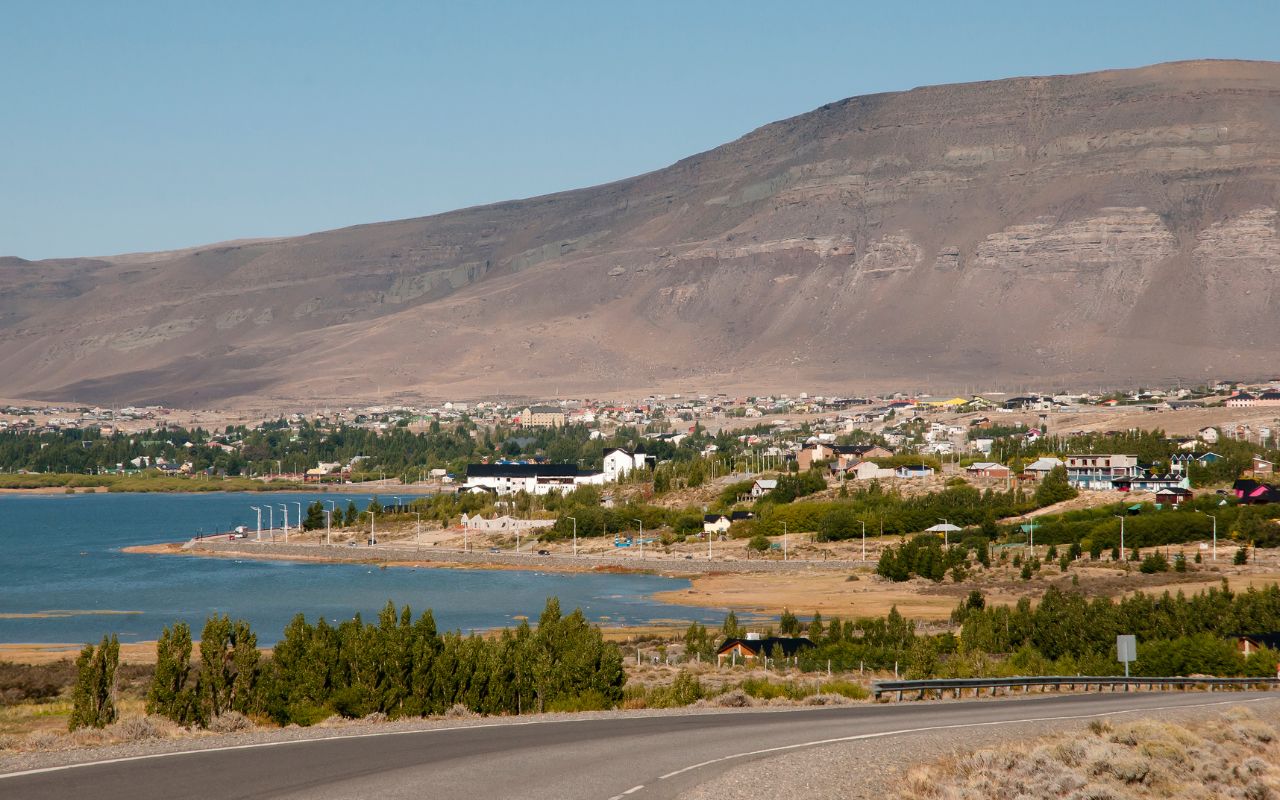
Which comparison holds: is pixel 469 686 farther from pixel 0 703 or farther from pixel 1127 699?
pixel 0 703

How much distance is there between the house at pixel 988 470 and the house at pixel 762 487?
1299 cm

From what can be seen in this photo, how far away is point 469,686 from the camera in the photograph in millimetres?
28969

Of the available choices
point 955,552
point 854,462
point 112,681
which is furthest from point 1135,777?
point 854,462

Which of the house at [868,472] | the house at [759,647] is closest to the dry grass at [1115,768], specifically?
the house at [759,647]

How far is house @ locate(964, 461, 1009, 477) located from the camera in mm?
109000

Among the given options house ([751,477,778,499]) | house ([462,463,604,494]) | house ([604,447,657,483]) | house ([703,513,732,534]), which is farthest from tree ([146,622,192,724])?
house ([604,447,657,483])

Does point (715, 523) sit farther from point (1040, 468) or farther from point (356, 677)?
point (356, 677)

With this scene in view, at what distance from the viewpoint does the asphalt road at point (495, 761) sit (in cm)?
1717

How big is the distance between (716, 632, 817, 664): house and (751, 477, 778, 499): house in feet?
203

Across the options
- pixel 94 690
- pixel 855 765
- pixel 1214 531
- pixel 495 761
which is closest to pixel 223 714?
pixel 94 690

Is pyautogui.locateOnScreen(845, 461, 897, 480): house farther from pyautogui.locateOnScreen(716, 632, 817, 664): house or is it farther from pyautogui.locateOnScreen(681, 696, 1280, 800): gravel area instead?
pyautogui.locateOnScreen(681, 696, 1280, 800): gravel area

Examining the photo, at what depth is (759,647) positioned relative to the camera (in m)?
47.6

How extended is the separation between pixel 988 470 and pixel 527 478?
4096 centimetres

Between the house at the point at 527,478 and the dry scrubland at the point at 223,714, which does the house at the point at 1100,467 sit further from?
the dry scrubland at the point at 223,714
